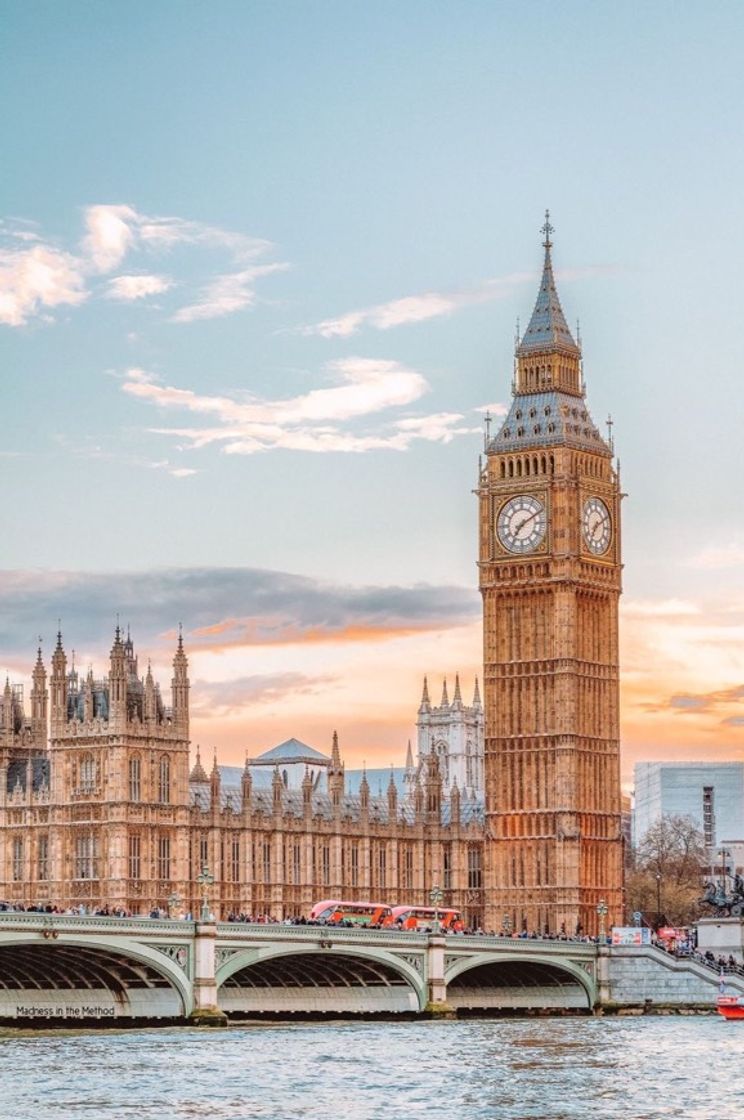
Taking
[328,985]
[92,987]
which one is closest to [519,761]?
[328,985]

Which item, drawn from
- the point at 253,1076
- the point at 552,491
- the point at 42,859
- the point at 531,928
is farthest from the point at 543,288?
the point at 253,1076

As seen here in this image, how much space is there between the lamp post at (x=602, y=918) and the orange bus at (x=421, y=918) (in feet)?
24.0

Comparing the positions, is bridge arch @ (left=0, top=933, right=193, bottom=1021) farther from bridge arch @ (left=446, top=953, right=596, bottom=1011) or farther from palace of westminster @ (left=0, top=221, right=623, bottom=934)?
palace of westminster @ (left=0, top=221, right=623, bottom=934)

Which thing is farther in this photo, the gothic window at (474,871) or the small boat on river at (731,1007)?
the gothic window at (474,871)

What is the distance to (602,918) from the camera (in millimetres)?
147625

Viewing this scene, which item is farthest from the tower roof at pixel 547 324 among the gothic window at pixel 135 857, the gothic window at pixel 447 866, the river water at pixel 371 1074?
the river water at pixel 371 1074

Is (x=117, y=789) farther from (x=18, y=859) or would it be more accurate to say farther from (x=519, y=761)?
(x=519, y=761)

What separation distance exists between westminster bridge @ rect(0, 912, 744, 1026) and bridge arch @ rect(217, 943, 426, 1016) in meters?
0.07

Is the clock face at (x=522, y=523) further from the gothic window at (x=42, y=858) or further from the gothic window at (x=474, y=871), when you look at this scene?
the gothic window at (x=42, y=858)

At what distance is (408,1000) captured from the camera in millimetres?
121062

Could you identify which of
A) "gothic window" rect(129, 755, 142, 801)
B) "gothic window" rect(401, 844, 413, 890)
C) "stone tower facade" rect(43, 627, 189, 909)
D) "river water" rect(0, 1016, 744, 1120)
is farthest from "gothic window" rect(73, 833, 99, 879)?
"gothic window" rect(401, 844, 413, 890)

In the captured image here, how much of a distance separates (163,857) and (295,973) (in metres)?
20.8

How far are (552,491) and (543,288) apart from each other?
14444 millimetres

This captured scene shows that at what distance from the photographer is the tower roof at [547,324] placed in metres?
163
